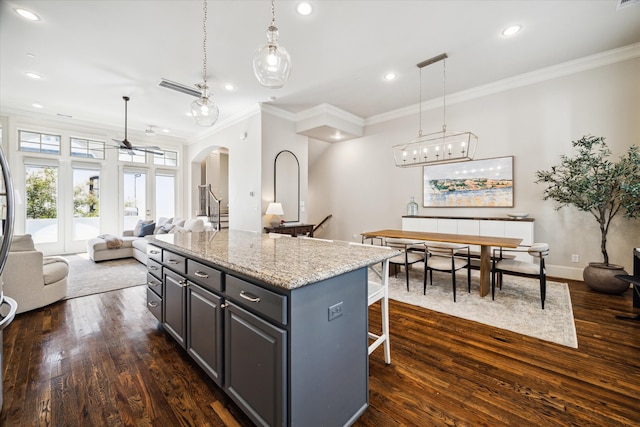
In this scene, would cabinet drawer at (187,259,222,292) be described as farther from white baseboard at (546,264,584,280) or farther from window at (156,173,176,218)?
window at (156,173,176,218)

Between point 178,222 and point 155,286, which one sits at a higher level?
point 178,222

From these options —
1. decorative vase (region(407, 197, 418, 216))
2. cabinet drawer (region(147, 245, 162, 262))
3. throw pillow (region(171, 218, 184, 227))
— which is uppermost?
decorative vase (region(407, 197, 418, 216))

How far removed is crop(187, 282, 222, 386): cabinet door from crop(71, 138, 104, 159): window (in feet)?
23.3

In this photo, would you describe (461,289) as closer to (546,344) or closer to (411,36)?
(546,344)

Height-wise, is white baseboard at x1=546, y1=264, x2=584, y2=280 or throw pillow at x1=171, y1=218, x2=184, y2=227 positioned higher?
throw pillow at x1=171, y1=218, x2=184, y2=227

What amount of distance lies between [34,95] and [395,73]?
6.47 meters

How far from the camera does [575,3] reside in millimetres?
2779

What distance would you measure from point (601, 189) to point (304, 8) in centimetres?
421

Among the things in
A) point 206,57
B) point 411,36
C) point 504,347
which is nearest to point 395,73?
point 411,36

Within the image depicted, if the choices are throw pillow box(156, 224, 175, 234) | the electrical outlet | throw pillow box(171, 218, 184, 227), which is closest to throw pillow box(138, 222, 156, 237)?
throw pillow box(156, 224, 175, 234)

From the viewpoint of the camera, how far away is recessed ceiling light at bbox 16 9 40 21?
111 inches

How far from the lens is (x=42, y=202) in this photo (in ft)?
20.1

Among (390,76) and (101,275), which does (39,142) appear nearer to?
(101,275)

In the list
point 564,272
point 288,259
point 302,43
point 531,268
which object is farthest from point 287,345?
point 564,272
